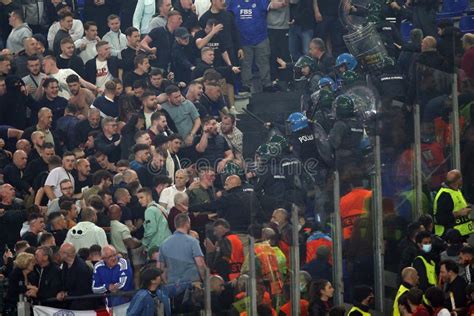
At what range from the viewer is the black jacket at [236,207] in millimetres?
21609

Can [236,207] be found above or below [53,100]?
below

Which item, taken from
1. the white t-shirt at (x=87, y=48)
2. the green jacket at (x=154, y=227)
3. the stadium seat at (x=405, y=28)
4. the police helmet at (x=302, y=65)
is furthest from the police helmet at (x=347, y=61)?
the green jacket at (x=154, y=227)

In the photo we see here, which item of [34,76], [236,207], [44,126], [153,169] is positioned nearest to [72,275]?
[236,207]

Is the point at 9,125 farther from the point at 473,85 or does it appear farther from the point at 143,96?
the point at 473,85

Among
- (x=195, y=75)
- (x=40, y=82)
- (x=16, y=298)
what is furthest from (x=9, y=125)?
(x=16, y=298)

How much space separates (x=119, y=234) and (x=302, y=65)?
490 cm

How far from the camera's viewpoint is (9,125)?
88.4 feet

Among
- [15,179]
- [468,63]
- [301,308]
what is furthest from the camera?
[15,179]

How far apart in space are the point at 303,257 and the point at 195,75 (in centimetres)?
745

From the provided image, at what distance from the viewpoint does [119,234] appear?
78.0 ft

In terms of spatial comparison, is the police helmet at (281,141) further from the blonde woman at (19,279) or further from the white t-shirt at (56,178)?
the blonde woman at (19,279)

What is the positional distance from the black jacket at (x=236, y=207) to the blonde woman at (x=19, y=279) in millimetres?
2420

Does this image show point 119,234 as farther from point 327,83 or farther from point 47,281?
point 327,83

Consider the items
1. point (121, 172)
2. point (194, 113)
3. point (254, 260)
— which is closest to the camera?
point (254, 260)
